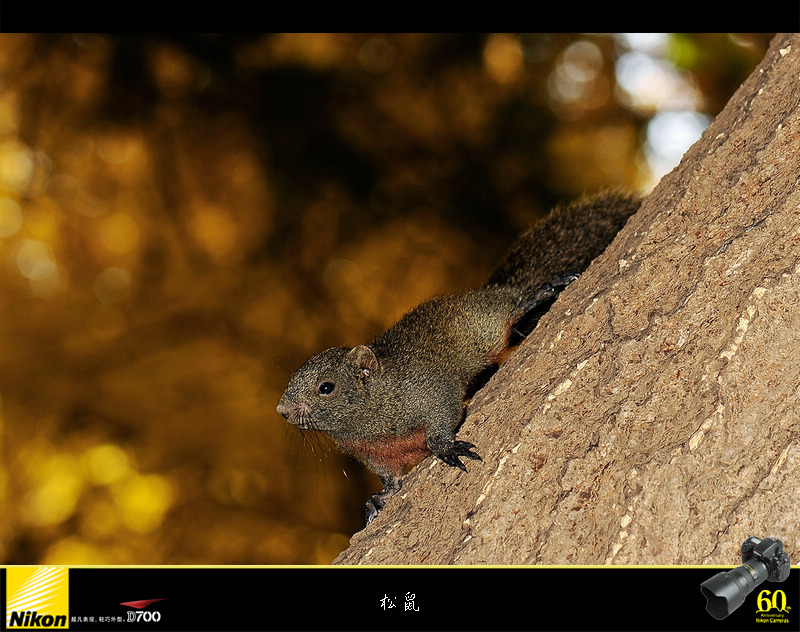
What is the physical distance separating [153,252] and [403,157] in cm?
180

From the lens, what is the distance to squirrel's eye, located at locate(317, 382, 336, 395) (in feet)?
8.25

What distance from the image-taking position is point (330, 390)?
253cm

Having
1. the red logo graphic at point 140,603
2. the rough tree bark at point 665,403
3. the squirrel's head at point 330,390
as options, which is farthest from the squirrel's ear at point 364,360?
the red logo graphic at point 140,603

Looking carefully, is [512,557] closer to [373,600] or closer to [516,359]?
[373,600]

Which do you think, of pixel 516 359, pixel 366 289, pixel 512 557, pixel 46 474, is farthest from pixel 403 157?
pixel 512 557

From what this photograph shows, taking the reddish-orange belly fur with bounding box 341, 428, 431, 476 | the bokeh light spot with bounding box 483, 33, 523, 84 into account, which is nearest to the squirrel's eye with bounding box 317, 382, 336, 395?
the reddish-orange belly fur with bounding box 341, 428, 431, 476

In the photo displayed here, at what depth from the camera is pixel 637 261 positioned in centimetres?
210

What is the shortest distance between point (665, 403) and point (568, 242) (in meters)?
1.23

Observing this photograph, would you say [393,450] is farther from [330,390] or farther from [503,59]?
[503,59]

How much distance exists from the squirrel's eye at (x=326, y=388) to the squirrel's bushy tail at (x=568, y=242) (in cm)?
87

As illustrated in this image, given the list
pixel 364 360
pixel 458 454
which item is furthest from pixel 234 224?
pixel 458 454

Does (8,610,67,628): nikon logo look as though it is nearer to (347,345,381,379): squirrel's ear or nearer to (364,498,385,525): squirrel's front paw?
(364,498,385,525): squirrel's front paw

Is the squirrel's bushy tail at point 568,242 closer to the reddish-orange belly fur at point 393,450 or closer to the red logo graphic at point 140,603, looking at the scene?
the reddish-orange belly fur at point 393,450

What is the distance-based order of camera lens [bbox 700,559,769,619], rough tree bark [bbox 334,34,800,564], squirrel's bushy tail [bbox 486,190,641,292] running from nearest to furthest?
camera lens [bbox 700,559,769,619]
rough tree bark [bbox 334,34,800,564]
squirrel's bushy tail [bbox 486,190,641,292]
